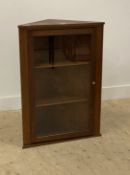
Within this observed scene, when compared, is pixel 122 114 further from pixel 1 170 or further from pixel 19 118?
pixel 1 170

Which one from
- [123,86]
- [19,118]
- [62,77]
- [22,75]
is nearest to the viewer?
[22,75]

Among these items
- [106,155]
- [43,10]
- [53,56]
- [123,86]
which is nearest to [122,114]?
[123,86]

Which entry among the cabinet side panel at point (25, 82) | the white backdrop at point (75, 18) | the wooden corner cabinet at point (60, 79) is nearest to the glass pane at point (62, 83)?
the wooden corner cabinet at point (60, 79)

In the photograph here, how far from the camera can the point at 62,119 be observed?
9.60 feet

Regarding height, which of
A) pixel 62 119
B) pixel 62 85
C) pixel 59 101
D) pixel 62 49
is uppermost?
pixel 62 49

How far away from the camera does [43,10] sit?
349 centimetres

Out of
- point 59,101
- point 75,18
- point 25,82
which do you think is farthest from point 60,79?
point 75,18

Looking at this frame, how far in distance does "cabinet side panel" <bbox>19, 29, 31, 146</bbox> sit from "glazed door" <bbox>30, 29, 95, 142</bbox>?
2.2 inches

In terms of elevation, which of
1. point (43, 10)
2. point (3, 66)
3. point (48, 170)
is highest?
point (43, 10)

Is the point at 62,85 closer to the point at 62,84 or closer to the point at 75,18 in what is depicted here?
the point at 62,84

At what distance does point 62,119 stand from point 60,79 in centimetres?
37

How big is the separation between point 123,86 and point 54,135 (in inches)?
58.7

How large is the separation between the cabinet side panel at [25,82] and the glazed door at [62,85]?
0.18 feet

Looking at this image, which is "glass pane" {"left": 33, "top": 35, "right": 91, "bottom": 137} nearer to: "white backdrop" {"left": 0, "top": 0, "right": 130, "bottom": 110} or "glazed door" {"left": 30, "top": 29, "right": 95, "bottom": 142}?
"glazed door" {"left": 30, "top": 29, "right": 95, "bottom": 142}
